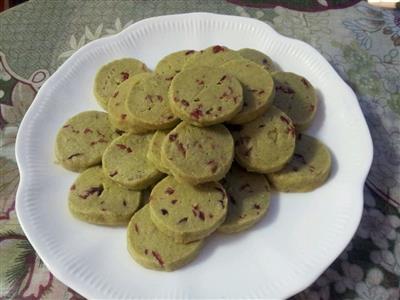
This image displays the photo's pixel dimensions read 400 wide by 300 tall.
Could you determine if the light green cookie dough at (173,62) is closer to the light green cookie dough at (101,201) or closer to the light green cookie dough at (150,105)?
the light green cookie dough at (150,105)

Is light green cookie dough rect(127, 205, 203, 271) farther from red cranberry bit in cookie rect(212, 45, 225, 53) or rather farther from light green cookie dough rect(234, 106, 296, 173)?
red cranberry bit in cookie rect(212, 45, 225, 53)

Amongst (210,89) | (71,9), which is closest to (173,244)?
(210,89)

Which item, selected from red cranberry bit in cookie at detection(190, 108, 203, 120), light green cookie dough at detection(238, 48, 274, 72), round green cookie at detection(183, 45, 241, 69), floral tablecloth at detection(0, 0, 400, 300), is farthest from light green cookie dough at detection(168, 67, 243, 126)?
floral tablecloth at detection(0, 0, 400, 300)

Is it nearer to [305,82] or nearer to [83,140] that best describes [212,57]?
[305,82]

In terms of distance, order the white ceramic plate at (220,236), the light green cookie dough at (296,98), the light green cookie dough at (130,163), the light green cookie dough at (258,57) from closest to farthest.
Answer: the white ceramic plate at (220,236), the light green cookie dough at (130,163), the light green cookie dough at (296,98), the light green cookie dough at (258,57)

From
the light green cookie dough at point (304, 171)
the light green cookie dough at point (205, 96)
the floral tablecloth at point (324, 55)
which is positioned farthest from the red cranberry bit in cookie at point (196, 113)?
the floral tablecloth at point (324, 55)

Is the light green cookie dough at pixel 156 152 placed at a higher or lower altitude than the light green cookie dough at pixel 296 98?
higher
